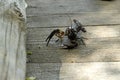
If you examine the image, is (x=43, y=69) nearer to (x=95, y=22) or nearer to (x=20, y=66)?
(x=20, y=66)

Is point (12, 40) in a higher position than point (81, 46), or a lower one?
higher

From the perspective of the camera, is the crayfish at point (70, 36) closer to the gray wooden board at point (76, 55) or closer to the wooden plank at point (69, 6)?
the gray wooden board at point (76, 55)

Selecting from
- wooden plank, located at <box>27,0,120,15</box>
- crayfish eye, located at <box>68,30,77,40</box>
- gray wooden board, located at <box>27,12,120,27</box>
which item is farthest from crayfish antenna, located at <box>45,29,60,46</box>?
wooden plank, located at <box>27,0,120,15</box>

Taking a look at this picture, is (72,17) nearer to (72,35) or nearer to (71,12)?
(71,12)

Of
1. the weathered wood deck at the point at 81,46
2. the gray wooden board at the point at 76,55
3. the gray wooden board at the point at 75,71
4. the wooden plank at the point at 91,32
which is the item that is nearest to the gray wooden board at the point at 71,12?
the weathered wood deck at the point at 81,46

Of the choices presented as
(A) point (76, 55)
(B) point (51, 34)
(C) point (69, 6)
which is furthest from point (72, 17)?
(A) point (76, 55)

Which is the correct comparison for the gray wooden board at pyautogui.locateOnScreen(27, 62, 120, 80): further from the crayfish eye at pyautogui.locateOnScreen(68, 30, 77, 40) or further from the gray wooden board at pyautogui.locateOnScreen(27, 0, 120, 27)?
the gray wooden board at pyautogui.locateOnScreen(27, 0, 120, 27)
